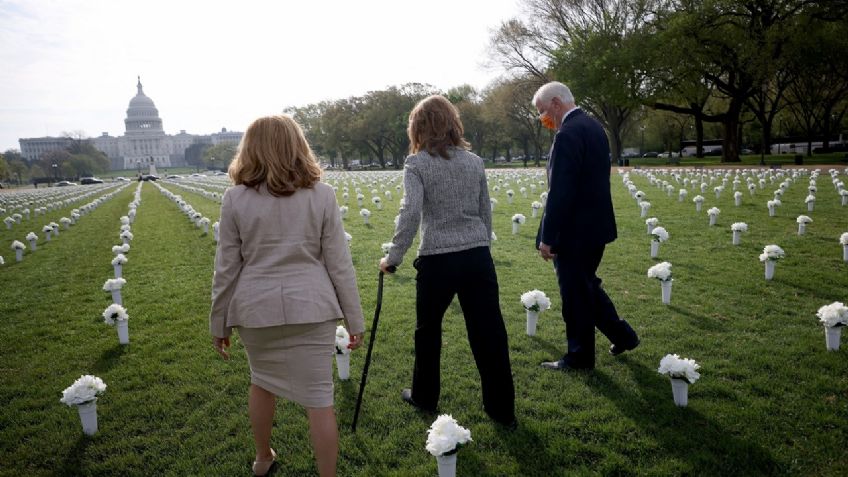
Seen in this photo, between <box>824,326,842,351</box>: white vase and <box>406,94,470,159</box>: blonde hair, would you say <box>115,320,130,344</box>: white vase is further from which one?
<box>824,326,842,351</box>: white vase

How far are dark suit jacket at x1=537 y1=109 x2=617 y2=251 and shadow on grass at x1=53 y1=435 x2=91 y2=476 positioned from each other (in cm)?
384

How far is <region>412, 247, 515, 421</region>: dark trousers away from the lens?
3.46 metres

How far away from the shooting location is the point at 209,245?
1271 centimetres

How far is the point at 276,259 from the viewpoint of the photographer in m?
2.70

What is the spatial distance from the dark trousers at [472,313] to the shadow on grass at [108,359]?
3608mm

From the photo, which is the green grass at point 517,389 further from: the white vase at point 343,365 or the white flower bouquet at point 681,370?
the white flower bouquet at point 681,370

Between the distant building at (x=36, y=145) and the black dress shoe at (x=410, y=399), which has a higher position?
the distant building at (x=36, y=145)

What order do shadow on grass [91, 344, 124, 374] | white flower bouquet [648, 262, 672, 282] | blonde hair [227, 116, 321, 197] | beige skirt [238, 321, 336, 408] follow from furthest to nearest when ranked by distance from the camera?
white flower bouquet [648, 262, 672, 282]
shadow on grass [91, 344, 124, 374]
beige skirt [238, 321, 336, 408]
blonde hair [227, 116, 321, 197]

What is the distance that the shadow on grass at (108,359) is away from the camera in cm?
531

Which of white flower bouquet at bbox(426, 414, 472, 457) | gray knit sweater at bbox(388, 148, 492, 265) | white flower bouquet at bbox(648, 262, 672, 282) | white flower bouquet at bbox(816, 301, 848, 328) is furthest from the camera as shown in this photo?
white flower bouquet at bbox(648, 262, 672, 282)

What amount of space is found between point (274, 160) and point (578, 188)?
2.58m

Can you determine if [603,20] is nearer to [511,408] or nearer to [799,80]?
[799,80]

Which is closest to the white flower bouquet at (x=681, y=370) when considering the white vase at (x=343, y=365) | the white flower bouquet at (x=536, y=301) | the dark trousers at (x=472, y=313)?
the dark trousers at (x=472, y=313)

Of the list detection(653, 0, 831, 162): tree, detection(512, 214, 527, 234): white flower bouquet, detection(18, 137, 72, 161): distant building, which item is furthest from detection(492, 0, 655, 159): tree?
detection(18, 137, 72, 161): distant building
